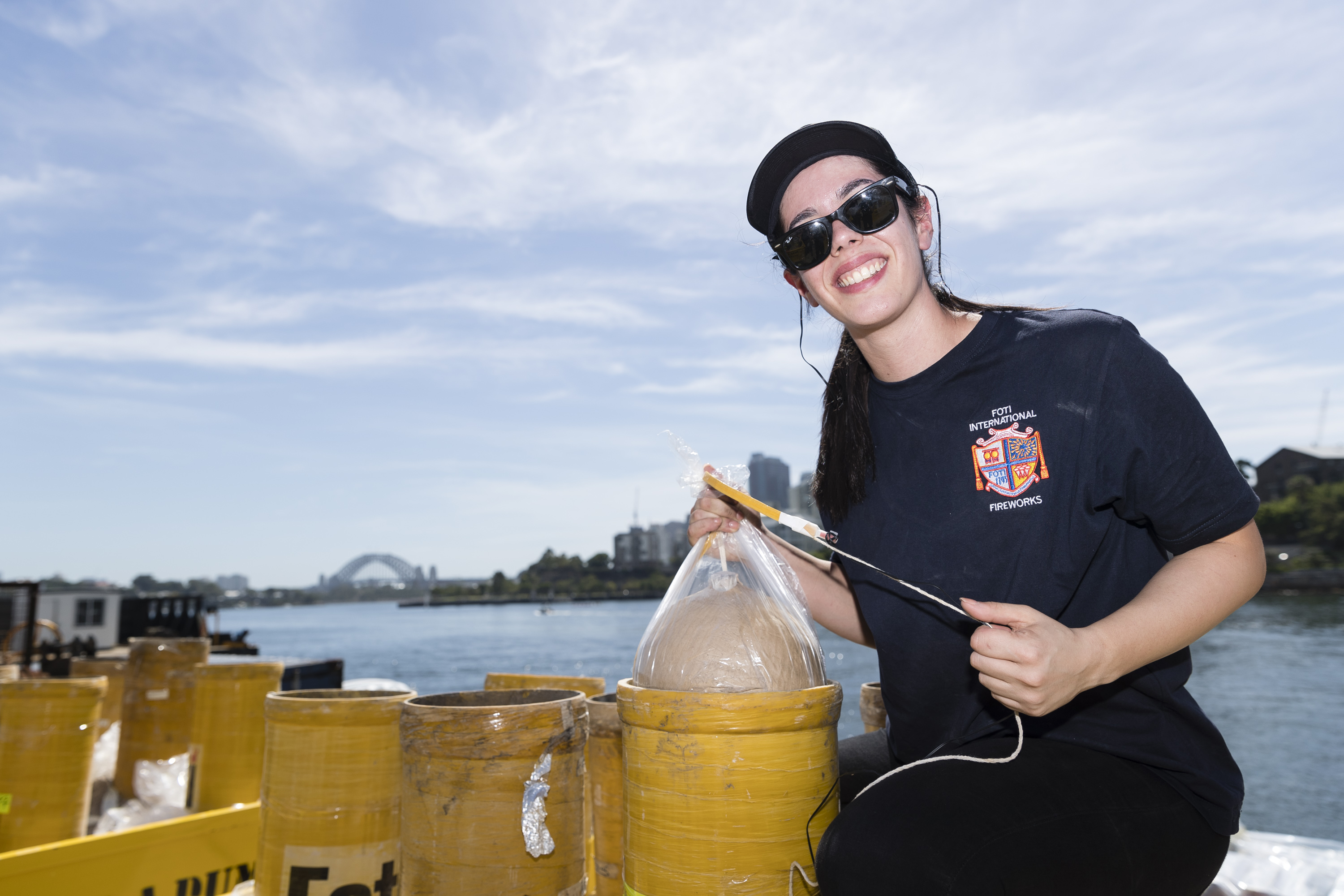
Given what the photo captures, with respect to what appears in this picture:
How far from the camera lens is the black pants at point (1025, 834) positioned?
1497 mm

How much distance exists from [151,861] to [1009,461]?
356 centimetres

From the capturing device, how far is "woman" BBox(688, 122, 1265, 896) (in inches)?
61.3

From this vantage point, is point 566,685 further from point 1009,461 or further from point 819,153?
point 819,153

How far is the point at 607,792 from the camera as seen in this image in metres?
2.83

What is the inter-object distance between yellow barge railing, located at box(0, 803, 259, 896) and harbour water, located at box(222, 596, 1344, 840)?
2.55 m

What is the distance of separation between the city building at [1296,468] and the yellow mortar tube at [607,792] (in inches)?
3484

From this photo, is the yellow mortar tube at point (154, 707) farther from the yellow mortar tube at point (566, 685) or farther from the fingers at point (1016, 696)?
the fingers at point (1016, 696)

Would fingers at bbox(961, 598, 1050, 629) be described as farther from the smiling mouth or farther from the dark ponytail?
the smiling mouth

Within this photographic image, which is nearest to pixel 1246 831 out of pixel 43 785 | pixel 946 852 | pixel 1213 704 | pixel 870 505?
pixel 870 505

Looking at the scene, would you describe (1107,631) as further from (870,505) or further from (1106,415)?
(870,505)

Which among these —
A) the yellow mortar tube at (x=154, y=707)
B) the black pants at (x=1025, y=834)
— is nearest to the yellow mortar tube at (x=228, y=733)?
the yellow mortar tube at (x=154, y=707)

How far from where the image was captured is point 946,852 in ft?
4.89

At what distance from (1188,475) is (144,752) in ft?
16.9

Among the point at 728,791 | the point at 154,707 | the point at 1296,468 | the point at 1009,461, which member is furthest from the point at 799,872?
the point at 1296,468
